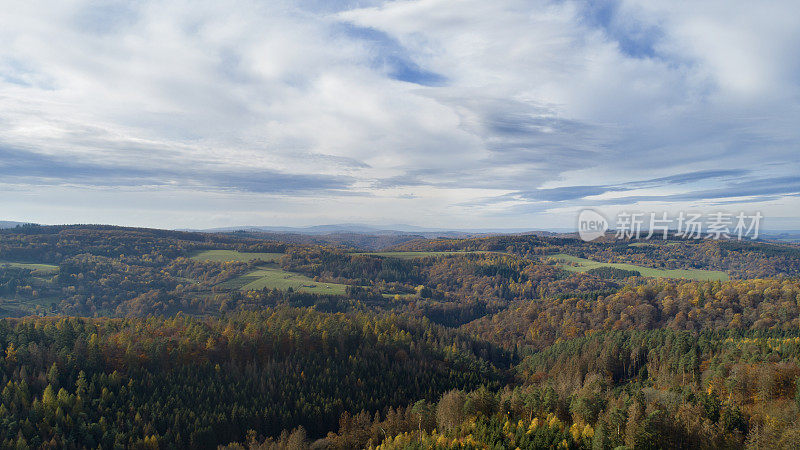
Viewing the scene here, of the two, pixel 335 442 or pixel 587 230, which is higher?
pixel 587 230

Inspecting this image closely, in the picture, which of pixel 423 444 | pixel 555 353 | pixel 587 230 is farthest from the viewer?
pixel 555 353

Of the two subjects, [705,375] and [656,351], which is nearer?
[705,375]

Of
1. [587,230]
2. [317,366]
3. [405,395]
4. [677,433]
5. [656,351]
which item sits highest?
[587,230]

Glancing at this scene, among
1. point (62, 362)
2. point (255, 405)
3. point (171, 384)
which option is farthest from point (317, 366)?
point (62, 362)

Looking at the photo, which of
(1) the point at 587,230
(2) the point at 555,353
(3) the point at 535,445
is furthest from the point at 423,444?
(2) the point at 555,353

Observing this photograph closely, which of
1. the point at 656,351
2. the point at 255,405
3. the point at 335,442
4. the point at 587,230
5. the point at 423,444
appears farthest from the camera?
the point at 587,230

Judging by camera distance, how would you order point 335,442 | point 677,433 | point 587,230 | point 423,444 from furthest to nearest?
point 587,230 → point 335,442 → point 423,444 → point 677,433

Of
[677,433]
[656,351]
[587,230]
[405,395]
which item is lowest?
[405,395]

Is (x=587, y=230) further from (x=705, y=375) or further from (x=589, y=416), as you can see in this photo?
(x=589, y=416)

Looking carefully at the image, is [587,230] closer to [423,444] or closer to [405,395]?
[405,395]
